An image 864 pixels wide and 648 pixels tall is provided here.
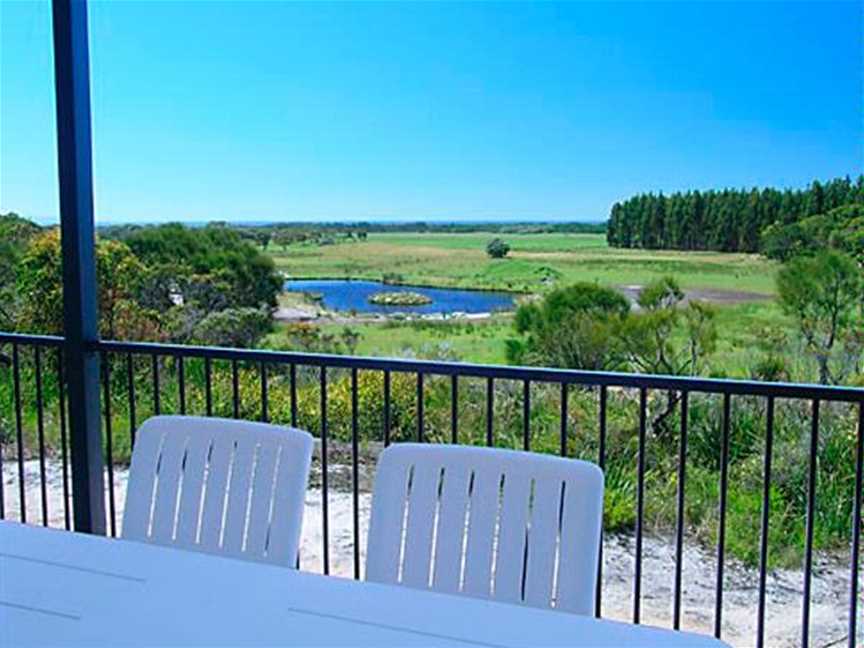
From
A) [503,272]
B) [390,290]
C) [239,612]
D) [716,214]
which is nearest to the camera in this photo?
[239,612]

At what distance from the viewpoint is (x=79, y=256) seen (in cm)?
271

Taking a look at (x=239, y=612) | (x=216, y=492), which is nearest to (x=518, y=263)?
(x=216, y=492)

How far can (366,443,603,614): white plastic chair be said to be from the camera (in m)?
1.39

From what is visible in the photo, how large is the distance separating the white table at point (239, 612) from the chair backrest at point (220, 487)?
0.22m

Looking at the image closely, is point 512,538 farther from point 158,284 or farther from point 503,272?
point 158,284

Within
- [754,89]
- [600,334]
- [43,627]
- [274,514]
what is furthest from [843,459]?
[43,627]

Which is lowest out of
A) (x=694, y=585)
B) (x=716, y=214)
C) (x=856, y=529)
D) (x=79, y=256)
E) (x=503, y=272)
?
(x=694, y=585)

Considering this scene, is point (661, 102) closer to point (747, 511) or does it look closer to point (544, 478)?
point (747, 511)

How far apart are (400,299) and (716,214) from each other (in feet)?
6.47

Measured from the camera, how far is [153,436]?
1714mm

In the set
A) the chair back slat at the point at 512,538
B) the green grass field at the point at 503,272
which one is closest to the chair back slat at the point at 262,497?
the chair back slat at the point at 512,538

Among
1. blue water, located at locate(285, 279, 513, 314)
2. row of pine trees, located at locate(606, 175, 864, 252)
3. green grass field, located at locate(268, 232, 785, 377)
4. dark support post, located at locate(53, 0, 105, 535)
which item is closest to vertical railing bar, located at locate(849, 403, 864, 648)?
dark support post, located at locate(53, 0, 105, 535)

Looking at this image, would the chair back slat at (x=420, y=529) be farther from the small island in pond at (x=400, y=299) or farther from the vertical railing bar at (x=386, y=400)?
the small island in pond at (x=400, y=299)

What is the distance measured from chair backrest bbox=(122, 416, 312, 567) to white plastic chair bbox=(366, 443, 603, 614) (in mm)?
192
